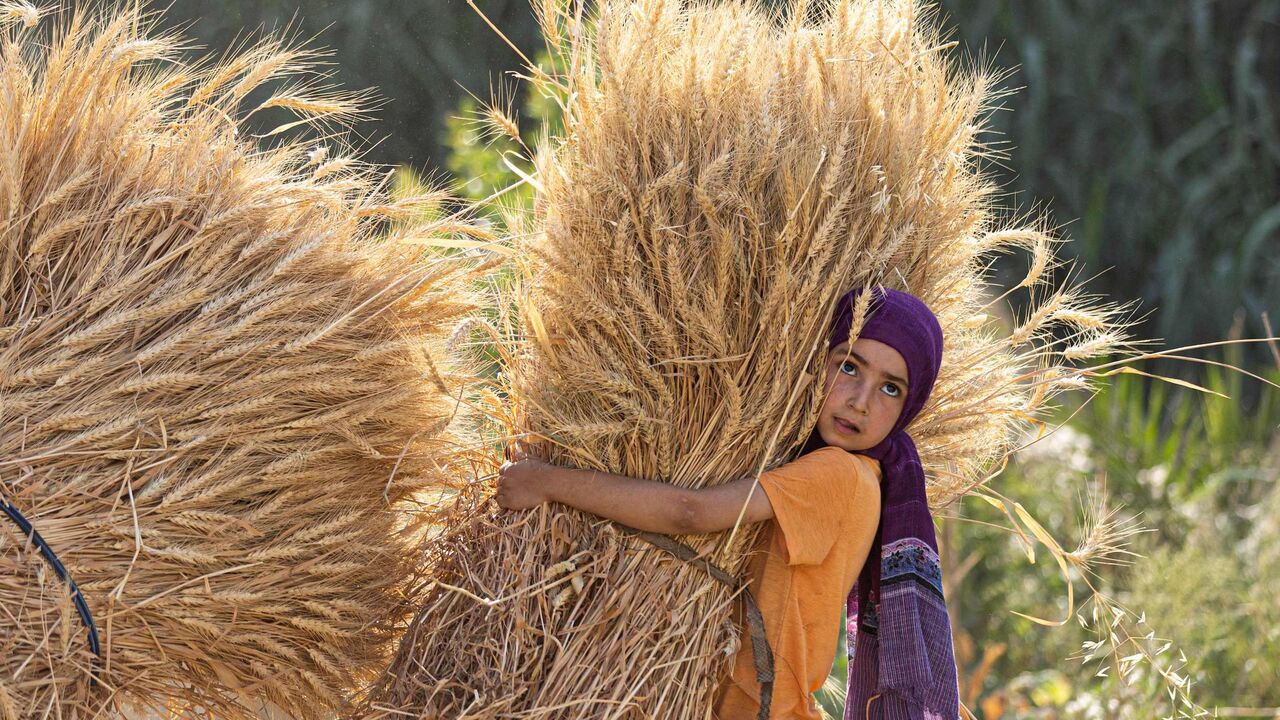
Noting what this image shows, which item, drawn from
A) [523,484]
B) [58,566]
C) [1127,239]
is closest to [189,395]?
[58,566]

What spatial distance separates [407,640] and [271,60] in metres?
0.75

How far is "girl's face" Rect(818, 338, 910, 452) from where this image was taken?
1511 millimetres

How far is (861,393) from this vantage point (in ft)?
4.97

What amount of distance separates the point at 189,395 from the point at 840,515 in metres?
0.81

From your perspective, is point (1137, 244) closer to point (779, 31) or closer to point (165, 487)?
point (779, 31)

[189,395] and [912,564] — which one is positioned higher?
[189,395]

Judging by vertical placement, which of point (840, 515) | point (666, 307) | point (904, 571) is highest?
point (666, 307)

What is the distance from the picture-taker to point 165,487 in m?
1.32

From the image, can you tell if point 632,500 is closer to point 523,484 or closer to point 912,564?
point 523,484

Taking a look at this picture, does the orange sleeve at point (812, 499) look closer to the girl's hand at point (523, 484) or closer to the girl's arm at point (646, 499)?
the girl's arm at point (646, 499)

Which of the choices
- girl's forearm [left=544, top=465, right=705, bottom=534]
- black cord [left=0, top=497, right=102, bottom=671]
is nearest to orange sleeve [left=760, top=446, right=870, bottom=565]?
girl's forearm [left=544, top=465, right=705, bottom=534]

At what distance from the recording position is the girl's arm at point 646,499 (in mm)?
1430

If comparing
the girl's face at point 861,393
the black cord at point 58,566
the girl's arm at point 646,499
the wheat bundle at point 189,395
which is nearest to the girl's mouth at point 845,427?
the girl's face at point 861,393

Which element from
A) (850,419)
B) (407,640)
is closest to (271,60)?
(407,640)
